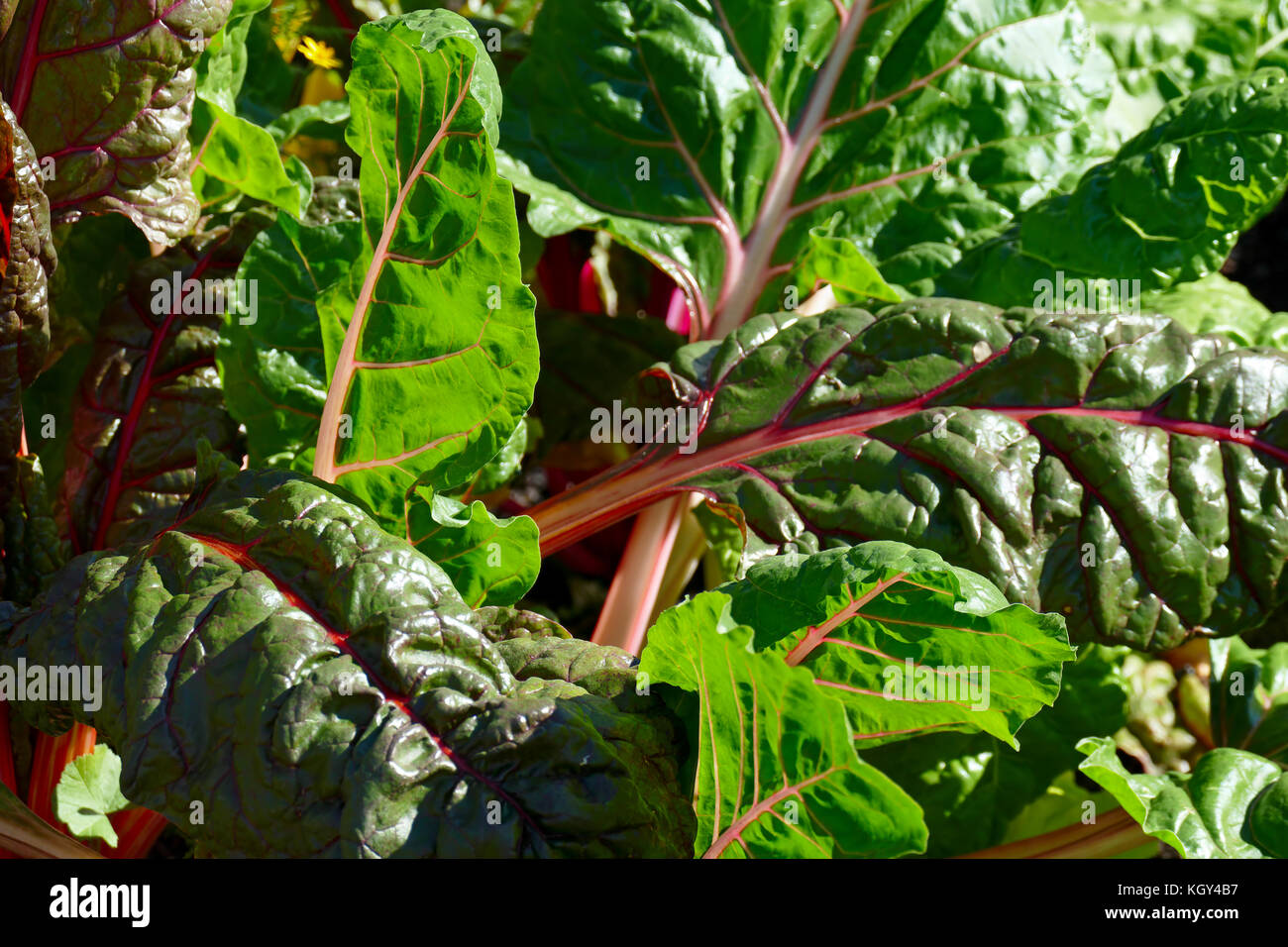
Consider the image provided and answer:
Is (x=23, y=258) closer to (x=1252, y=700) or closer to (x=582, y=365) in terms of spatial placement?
(x=582, y=365)

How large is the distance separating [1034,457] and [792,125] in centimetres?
78

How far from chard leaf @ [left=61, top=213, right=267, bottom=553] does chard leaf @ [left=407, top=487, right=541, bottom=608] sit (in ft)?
1.34

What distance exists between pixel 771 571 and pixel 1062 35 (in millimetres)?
1254

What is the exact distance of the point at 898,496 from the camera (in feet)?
4.76

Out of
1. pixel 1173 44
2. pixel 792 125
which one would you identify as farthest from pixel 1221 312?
pixel 792 125

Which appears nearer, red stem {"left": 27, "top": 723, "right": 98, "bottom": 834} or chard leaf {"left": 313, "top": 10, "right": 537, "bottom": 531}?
chard leaf {"left": 313, "top": 10, "right": 537, "bottom": 531}

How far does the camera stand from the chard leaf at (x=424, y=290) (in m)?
1.20

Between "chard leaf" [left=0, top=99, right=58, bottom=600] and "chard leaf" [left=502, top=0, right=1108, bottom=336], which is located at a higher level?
"chard leaf" [left=502, top=0, right=1108, bottom=336]

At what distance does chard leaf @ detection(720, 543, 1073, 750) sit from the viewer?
1.08 meters

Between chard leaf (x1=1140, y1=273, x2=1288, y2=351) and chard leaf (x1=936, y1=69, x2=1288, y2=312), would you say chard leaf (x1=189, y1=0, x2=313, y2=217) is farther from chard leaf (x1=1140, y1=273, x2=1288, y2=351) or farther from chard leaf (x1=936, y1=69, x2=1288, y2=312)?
chard leaf (x1=1140, y1=273, x2=1288, y2=351)

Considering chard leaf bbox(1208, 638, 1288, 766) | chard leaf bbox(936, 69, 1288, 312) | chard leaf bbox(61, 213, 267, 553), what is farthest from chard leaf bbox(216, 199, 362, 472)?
chard leaf bbox(1208, 638, 1288, 766)

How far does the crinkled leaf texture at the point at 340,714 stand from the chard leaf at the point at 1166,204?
1005 mm

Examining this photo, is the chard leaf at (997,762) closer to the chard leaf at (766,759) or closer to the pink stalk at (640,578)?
the pink stalk at (640,578)

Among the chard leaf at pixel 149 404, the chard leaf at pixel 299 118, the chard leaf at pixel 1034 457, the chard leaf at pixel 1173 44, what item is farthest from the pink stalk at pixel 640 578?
the chard leaf at pixel 1173 44
